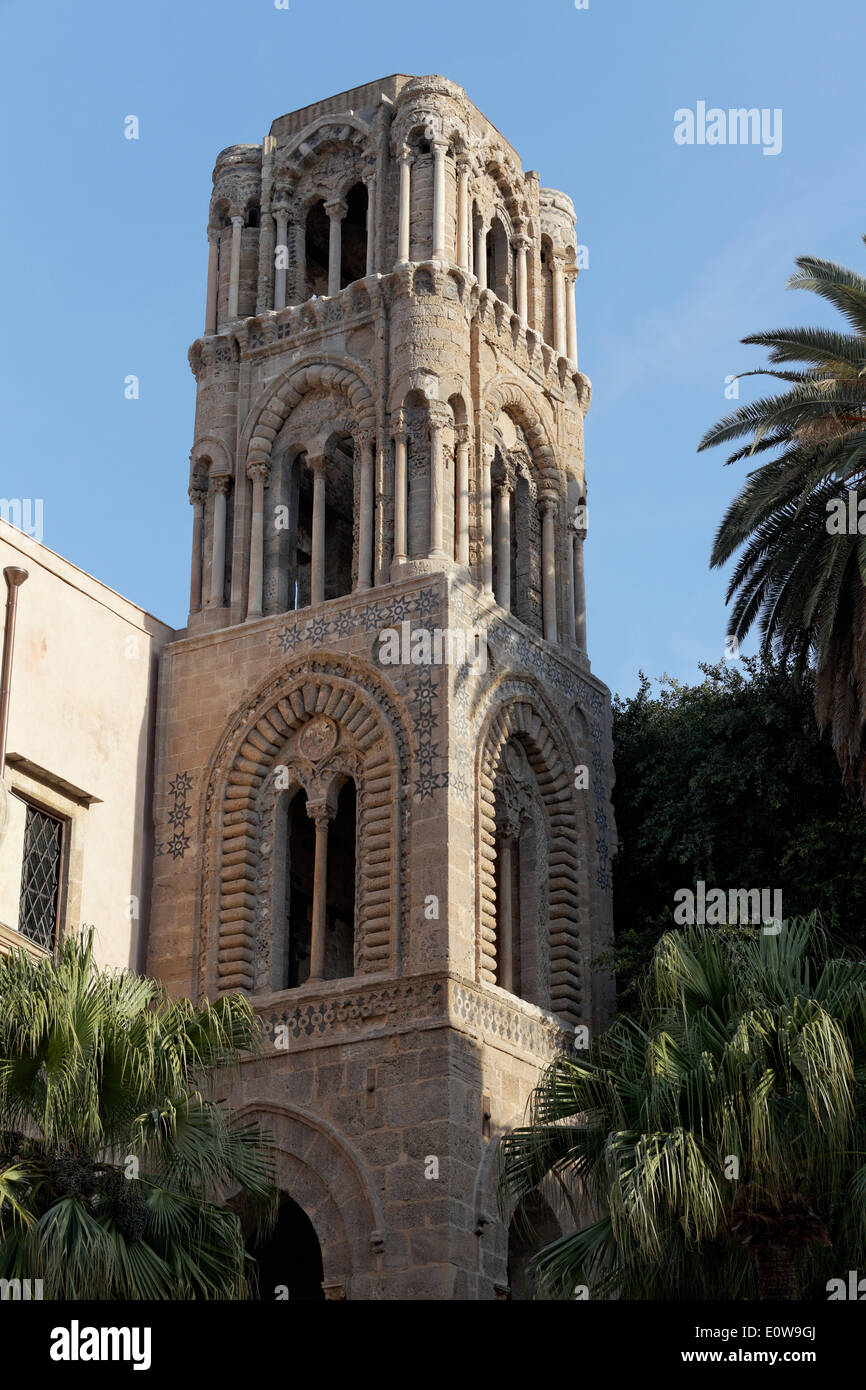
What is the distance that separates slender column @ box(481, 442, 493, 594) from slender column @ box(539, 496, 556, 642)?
120 centimetres

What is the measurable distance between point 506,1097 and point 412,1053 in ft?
4.26

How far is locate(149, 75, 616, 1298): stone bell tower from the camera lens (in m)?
24.0

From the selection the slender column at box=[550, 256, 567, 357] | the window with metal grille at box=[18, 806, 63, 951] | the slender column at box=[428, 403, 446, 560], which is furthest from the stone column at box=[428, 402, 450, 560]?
the window with metal grille at box=[18, 806, 63, 951]

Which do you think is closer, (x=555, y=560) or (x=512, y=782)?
(x=512, y=782)

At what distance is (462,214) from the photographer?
29203 millimetres

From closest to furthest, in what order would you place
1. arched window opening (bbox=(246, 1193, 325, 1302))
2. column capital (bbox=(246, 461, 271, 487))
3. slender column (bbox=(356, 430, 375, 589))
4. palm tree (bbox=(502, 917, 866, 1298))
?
palm tree (bbox=(502, 917, 866, 1298)) < arched window opening (bbox=(246, 1193, 325, 1302)) < slender column (bbox=(356, 430, 375, 589)) < column capital (bbox=(246, 461, 271, 487))

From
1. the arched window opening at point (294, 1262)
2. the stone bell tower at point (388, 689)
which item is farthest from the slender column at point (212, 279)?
the arched window opening at point (294, 1262)

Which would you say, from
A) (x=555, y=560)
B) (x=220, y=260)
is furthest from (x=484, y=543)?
(x=220, y=260)

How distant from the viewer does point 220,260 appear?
100ft

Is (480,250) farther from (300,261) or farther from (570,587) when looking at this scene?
(570,587)

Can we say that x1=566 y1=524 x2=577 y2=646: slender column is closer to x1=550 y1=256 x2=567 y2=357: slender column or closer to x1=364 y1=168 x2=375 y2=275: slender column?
x1=550 y1=256 x2=567 y2=357: slender column

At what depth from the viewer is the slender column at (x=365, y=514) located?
27.1 m
